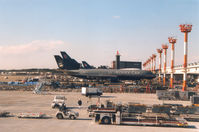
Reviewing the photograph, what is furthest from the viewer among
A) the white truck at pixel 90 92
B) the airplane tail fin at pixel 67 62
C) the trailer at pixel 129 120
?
the airplane tail fin at pixel 67 62

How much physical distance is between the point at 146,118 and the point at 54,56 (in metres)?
66.8

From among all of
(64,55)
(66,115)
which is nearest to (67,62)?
(64,55)

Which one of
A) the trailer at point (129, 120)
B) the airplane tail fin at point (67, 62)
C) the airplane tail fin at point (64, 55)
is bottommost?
the trailer at point (129, 120)

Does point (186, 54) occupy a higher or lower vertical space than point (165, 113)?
higher

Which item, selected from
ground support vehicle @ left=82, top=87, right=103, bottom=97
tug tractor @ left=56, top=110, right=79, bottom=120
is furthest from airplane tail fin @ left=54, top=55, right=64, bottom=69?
tug tractor @ left=56, top=110, right=79, bottom=120

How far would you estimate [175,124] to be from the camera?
67.5ft

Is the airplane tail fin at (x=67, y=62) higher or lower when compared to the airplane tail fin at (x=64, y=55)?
lower

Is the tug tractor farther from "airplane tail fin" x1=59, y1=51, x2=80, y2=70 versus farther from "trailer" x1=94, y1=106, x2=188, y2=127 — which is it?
"airplane tail fin" x1=59, y1=51, x2=80, y2=70


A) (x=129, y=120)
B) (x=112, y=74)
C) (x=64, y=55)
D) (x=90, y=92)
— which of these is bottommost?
(x=129, y=120)

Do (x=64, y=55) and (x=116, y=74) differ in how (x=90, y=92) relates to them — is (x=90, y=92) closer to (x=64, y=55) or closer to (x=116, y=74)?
(x=116, y=74)

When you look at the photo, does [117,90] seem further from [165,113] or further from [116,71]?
[165,113]

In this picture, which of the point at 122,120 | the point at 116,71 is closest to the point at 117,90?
the point at 116,71

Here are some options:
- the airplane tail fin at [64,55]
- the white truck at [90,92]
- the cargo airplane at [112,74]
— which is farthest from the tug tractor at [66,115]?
the airplane tail fin at [64,55]

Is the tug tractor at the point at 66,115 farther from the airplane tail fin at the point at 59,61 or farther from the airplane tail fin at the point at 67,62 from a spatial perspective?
the airplane tail fin at the point at 59,61
